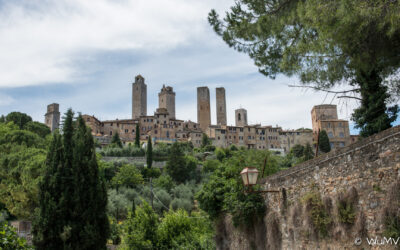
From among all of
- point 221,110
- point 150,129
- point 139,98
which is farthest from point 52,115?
point 221,110

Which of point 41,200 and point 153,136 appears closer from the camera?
point 41,200

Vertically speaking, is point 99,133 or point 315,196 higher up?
point 99,133

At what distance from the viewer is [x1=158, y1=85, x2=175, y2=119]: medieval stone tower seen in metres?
105

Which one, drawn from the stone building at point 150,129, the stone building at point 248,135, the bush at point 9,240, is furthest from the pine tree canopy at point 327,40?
the stone building at point 248,135

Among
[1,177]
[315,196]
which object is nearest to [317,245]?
[315,196]

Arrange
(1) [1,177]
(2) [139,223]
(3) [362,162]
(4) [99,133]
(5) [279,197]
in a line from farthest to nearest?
(4) [99,133]
(1) [1,177]
(2) [139,223]
(5) [279,197]
(3) [362,162]

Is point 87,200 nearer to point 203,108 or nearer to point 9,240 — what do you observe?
point 9,240

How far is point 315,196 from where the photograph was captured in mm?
6816

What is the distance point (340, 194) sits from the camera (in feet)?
20.0

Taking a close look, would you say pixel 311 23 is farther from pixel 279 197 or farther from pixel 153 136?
pixel 153 136

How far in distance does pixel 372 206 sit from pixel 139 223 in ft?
→ 41.4

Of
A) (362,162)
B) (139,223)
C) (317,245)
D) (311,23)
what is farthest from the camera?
(139,223)

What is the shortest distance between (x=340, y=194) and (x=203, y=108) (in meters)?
100

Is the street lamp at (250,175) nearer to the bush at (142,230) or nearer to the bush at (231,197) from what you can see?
the bush at (231,197)
